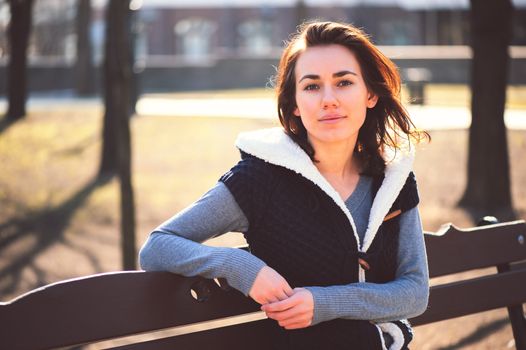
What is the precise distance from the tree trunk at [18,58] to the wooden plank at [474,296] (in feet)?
59.0

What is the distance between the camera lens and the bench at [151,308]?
236cm

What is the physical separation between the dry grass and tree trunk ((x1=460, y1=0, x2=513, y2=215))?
14.0 inches

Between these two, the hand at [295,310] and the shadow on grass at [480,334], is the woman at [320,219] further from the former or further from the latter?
the shadow on grass at [480,334]

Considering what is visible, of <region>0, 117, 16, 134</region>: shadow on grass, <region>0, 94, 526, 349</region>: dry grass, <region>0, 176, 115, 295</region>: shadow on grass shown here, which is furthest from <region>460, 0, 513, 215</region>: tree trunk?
<region>0, 117, 16, 134</region>: shadow on grass

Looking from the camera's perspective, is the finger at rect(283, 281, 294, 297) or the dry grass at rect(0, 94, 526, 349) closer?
the finger at rect(283, 281, 294, 297)

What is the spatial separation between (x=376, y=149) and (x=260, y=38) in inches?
1861

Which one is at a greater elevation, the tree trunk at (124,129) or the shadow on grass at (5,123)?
the tree trunk at (124,129)

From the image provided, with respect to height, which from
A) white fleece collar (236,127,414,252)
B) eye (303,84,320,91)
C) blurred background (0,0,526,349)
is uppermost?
eye (303,84,320,91)

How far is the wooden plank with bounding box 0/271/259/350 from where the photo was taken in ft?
7.69

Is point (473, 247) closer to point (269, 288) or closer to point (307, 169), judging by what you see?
point (307, 169)

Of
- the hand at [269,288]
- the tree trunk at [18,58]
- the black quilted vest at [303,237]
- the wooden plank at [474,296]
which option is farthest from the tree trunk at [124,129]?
the tree trunk at [18,58]

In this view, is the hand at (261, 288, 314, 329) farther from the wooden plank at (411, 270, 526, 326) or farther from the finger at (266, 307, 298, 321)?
the wooden plank at (411, 270, 526, 326)

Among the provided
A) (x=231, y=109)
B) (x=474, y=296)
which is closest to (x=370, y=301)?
(x=474, y=296)

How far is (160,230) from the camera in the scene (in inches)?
→ 100
